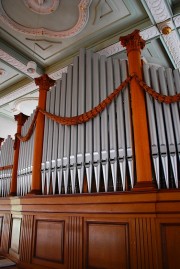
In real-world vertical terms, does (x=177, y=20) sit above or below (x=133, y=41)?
above

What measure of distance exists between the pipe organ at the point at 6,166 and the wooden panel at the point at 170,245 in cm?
345

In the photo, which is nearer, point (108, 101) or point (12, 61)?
point (108, 101)

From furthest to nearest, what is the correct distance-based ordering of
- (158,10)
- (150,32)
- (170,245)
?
(150,32), (158,10), (170,245)

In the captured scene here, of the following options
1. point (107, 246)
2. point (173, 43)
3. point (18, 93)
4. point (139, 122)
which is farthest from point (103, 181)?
point (18, 93)

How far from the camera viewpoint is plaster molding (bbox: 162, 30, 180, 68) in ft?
13.2

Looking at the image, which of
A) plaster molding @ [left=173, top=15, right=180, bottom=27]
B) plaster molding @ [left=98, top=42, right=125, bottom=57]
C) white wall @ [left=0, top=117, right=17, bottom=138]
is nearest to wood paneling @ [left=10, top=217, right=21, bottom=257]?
plaster molding @ [left=98, top=42, right=125, bottom=57]

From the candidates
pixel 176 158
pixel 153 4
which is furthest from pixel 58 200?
pixel 153 4

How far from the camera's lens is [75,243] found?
274 centimetres

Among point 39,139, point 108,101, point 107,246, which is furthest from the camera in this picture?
point 39,139

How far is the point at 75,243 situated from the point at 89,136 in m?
1.31

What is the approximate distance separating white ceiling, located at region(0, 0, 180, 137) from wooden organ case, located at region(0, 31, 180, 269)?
25.7 inches

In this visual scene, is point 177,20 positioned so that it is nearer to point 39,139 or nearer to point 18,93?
point 39,139

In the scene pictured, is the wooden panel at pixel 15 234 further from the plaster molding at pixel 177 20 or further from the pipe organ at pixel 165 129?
the plaster molding at pixel 177 20

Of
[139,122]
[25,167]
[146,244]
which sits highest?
[139,122]
